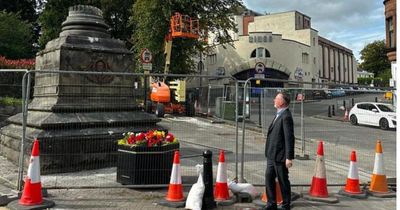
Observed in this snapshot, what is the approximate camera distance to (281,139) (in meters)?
6.48

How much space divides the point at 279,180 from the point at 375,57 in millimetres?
88557

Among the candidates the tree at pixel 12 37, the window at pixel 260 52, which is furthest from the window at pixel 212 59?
the tree at pixel 12 37

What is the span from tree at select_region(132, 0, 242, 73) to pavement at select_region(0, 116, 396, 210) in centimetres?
2250

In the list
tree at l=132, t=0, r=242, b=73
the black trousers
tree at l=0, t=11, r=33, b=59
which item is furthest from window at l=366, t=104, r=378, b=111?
tree at l=0, t=11, r=33, b=59

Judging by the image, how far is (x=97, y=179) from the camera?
8398 mm

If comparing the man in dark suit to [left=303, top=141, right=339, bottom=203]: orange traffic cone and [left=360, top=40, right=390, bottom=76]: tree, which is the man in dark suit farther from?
[left=360, top=40, right=390, bottom=76]: tree

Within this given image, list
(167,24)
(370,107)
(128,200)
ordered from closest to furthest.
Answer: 1. (128,200)
2. (370,107)
3. (167,24)

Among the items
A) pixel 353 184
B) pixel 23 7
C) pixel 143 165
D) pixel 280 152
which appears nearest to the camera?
pixel 280 152

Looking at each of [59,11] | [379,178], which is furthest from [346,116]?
[59,11]

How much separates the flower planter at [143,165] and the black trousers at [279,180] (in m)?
2.05

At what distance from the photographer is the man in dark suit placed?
6371 mm

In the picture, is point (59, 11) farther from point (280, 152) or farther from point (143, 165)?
point (280, 152)

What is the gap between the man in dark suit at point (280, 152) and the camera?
20.9ft

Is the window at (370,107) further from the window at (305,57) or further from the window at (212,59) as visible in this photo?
the window at (305,57)
